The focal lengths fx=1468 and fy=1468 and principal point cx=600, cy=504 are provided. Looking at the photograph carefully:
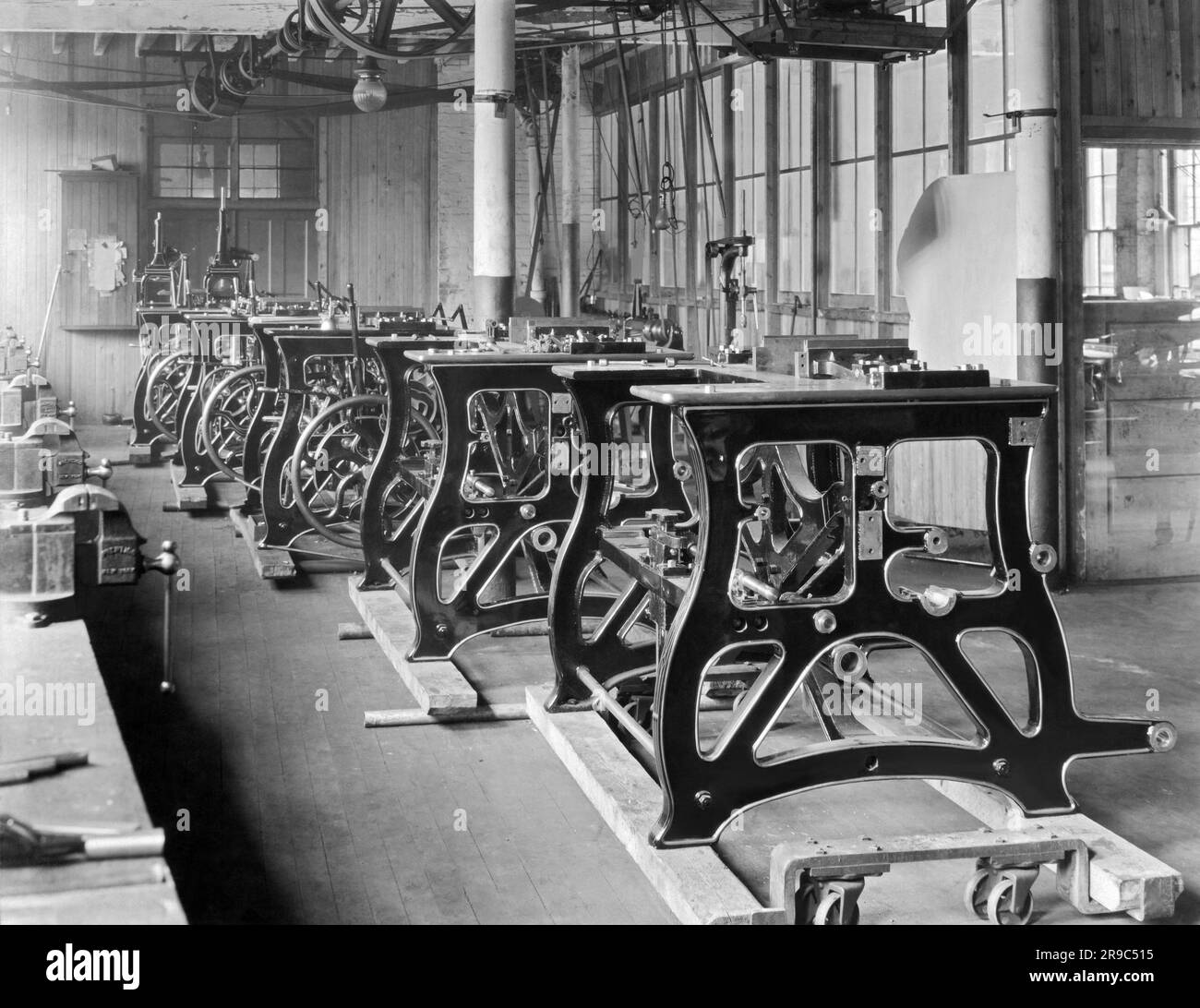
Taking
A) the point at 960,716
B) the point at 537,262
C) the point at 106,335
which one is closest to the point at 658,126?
the point at 537,262

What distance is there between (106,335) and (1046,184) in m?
10.1

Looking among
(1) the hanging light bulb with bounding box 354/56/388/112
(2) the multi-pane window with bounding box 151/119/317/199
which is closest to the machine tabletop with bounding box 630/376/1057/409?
(1) the hanging light bulb with bounding box 354/56/388/112

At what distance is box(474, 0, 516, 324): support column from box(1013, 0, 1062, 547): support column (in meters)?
2.35

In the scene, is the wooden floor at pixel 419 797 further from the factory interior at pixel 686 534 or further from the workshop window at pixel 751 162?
the workshop window at pixel 751 162

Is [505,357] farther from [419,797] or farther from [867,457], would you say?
[867,457]

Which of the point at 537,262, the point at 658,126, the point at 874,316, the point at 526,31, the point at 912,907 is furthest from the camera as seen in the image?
the point at 537,262

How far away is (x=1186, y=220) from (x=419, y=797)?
4241mm

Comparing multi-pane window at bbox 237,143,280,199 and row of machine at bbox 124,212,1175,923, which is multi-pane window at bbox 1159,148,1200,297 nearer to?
row of machine at bbox 124,212,1175,923

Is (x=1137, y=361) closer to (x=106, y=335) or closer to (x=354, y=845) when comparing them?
(x=354, y=845)

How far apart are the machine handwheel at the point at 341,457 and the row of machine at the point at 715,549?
0.8 inches

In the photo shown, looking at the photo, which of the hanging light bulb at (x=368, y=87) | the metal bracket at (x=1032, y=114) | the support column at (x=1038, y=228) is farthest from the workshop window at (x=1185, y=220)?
the hanging light bulb at (x=368, y=87)

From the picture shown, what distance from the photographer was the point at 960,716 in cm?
A: 433

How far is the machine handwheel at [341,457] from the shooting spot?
629 centimetres

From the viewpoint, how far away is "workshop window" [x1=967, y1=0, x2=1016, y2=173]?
261 inches
